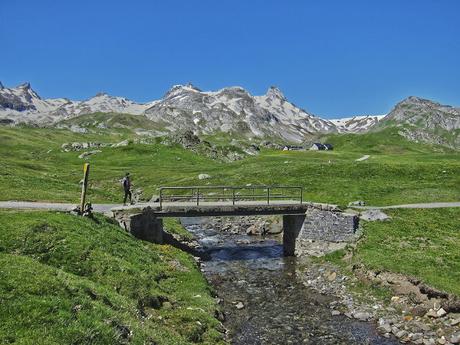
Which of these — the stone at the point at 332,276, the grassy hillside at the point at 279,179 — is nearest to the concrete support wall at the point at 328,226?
the stone at the point at 332,276

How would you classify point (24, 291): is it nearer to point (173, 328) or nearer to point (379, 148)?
point (173, 328)

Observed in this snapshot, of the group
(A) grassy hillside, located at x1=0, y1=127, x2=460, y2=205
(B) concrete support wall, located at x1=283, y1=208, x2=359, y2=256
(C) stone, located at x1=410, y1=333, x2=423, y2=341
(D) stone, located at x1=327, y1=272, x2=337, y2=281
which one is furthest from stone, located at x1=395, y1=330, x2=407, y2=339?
(A) grassy hillside, located at x1=0, y1=127, x2=460, y2=205

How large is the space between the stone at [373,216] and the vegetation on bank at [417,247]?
65cm

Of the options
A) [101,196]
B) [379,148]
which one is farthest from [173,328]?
[379,148]

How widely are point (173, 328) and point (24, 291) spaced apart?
7.52 m

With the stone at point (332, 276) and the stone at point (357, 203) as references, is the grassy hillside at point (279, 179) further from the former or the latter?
the stone at point (332, 276)

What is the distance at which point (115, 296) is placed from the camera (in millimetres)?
20531

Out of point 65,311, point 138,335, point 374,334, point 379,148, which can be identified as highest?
point 379,148

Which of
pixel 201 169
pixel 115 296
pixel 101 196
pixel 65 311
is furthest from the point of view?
pixel 201 169

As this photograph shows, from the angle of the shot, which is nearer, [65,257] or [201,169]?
[65,257]

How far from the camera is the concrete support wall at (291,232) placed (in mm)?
45938

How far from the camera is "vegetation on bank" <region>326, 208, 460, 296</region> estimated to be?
30.7 meters

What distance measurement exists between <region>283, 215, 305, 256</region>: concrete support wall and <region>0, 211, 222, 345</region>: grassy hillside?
1363 centimetres

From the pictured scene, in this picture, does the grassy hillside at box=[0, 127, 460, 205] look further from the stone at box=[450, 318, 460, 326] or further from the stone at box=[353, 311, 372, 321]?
the stone at box=[450, 318, 460, 326]
